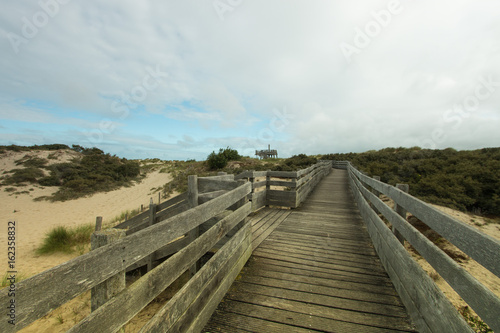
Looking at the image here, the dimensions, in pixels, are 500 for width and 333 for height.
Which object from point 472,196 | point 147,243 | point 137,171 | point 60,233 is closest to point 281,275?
point 147,243

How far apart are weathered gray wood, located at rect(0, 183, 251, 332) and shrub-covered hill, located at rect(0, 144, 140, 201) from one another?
62.0ft

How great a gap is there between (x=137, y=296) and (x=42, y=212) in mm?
16593

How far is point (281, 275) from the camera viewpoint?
3.50 meters

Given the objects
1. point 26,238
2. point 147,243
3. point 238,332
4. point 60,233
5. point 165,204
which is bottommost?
point 26,238

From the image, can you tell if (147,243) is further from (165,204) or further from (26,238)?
(26,238)

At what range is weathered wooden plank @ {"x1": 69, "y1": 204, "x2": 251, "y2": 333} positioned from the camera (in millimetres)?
1285

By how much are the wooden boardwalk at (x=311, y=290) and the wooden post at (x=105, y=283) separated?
1.42 meters

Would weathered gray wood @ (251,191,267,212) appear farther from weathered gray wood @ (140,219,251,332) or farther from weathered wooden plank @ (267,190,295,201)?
weathered gray wood @ (140,219,251,332)

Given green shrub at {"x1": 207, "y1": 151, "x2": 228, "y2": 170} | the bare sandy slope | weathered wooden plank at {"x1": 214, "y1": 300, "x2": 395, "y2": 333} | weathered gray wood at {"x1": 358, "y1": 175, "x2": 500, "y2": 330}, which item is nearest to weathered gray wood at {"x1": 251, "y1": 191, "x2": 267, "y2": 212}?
weathered wooden plank at {"x1": 214, "y1": 300, "x2": 395, "y2": 333}

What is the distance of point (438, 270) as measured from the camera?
192 cm

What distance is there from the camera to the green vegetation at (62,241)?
7509 mm

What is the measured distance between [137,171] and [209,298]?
26095mm

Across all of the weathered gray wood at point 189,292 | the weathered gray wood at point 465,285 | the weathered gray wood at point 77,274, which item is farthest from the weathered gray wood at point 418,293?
the weathered gray wood at point 77,274

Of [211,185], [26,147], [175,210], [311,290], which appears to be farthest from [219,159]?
[311,290]
